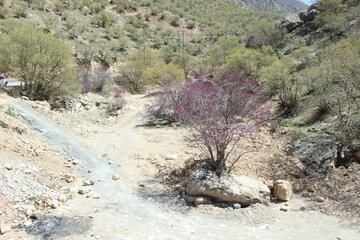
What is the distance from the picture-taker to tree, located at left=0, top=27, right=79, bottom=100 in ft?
51.1

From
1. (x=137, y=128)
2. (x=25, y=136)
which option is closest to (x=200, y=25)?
(x=137, y=128)

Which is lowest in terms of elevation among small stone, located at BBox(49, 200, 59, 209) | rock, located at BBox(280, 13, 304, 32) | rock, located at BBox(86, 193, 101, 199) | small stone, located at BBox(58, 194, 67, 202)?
rock, located at BBox(86, 193, 101, 199)

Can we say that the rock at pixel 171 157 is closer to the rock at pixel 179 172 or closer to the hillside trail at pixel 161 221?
the rock at pixel 179 172

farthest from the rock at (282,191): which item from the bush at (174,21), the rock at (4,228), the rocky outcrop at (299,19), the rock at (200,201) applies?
the bush at (174,21)

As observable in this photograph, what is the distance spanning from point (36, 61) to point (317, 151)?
568 inches

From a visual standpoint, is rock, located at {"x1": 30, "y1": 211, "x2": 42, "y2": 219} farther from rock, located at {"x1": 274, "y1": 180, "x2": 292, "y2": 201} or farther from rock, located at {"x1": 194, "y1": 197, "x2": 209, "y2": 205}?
rock, located at {"x1": 274, "y1": 180, "x2": 292, "y2": 201}

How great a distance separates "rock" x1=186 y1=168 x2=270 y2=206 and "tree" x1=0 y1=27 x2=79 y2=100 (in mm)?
12425

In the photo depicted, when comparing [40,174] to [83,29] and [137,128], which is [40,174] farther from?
[83,29]

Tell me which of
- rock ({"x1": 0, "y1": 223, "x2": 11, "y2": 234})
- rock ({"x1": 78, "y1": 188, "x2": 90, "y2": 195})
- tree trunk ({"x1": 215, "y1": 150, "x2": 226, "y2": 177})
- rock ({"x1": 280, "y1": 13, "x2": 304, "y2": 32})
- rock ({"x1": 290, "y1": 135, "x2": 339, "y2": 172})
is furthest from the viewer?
rock ({"x1": 280, "y1": 13, "x2": 304, "y2": 32})

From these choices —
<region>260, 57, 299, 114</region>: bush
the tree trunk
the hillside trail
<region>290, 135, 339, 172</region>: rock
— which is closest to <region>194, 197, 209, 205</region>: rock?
the hillside trail

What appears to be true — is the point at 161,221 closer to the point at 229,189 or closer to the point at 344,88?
the point at 229,189

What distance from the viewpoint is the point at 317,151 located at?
9008 millimetres

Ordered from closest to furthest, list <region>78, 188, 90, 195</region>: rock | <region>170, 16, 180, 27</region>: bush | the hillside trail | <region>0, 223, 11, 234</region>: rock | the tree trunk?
<region>0, 223, 11, 234</region>: rock < the hillside trail < <region>78, 188, 90, 195</region>: rock < the tree trunk < <region>170, 16, 180, 27</region>: bush

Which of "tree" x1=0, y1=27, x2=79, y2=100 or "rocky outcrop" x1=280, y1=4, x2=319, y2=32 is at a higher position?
"rocky outcrop" x1=280, y1=4, x2=319, y2=32
